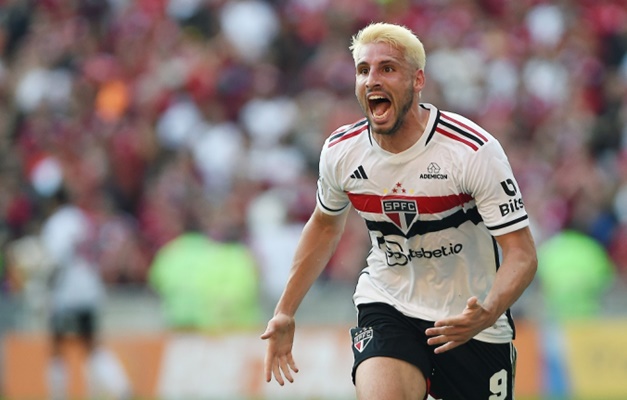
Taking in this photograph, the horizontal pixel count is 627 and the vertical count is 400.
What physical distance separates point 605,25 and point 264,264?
5954 mm

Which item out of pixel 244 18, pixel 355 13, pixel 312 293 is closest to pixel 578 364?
pixel 312 293

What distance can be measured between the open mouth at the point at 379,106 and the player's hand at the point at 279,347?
1235 mm

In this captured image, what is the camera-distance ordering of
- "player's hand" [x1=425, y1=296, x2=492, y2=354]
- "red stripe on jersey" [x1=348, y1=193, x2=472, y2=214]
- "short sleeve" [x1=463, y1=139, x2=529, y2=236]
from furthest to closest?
"red stripe on jersey" [x1=348, y1=193, x2=472, y2=214] → "short sleeve" [x1=463, y1=139, x2=529, y2=236] → "player's hand" [x1=425, y1=296, x2=492, y2=354]

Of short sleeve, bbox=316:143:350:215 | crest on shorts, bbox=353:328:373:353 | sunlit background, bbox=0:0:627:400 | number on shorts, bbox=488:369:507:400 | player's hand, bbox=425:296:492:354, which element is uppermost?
sunlit background, bbox=0:0:627:400

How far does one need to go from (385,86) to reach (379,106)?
0.46 feet

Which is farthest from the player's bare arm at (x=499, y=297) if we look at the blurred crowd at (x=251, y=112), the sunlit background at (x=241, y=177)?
the blurred crowd at (x=251, y=112)

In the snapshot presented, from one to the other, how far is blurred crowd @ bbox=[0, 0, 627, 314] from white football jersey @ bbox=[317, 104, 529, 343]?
808 centimetres

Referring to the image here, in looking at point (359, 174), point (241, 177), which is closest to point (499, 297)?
point (359, 174)

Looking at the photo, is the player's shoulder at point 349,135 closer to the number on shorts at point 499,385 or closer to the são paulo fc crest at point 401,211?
the são paulo fc crest at point 401,211

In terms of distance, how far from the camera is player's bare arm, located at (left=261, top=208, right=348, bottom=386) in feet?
22.9

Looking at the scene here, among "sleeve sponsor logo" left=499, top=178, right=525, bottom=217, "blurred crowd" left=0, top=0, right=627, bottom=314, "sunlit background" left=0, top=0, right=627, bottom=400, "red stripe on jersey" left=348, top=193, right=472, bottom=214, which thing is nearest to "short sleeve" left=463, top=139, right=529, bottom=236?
"sleeve sponsor logo" left=499, top=178, right=525, bottom=217

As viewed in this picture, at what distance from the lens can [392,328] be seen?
22.4 feet

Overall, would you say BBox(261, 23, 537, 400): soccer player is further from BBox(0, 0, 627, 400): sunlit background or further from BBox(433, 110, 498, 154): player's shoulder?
BBox(0, 0, 627, 400): sunlit background

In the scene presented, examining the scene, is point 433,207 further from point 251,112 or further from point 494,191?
point 251,112
